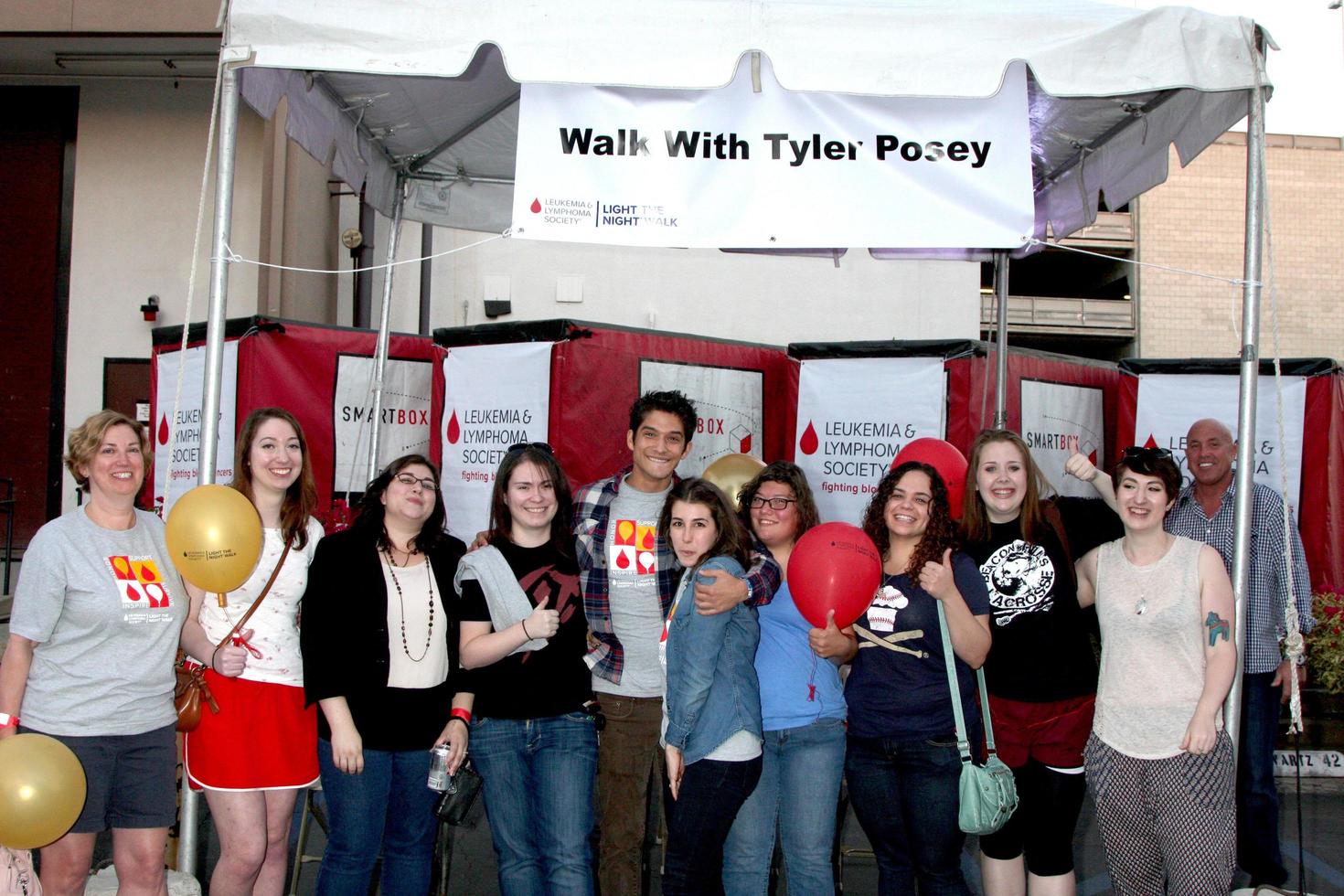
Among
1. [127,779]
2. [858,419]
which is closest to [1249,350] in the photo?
[858,419]

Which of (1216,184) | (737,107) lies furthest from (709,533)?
(1216,184)

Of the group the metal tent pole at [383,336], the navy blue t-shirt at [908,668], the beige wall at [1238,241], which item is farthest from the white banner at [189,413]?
the beige wall at [1238,241]

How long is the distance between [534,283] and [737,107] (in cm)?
788

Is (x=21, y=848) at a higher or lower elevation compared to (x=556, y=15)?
lower

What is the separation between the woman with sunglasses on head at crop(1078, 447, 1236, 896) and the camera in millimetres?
3086

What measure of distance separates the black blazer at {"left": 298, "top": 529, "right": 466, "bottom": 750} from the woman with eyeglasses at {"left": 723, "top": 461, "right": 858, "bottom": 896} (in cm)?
103

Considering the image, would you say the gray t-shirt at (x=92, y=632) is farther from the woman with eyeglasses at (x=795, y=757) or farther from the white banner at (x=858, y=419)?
the white banner at (x=858, y=419)

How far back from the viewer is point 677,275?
38.0 feet

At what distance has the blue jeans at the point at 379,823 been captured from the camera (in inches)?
124

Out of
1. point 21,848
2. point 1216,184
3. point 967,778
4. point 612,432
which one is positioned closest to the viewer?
point 21,848

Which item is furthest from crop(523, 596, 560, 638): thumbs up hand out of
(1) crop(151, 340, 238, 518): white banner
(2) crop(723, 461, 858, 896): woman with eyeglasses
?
(1) crop(151, 340, 238, 518): white banner

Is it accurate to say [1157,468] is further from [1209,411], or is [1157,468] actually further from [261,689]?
[1209,411]

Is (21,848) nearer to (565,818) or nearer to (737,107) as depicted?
(565,818)

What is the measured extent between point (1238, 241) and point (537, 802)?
24.1m
